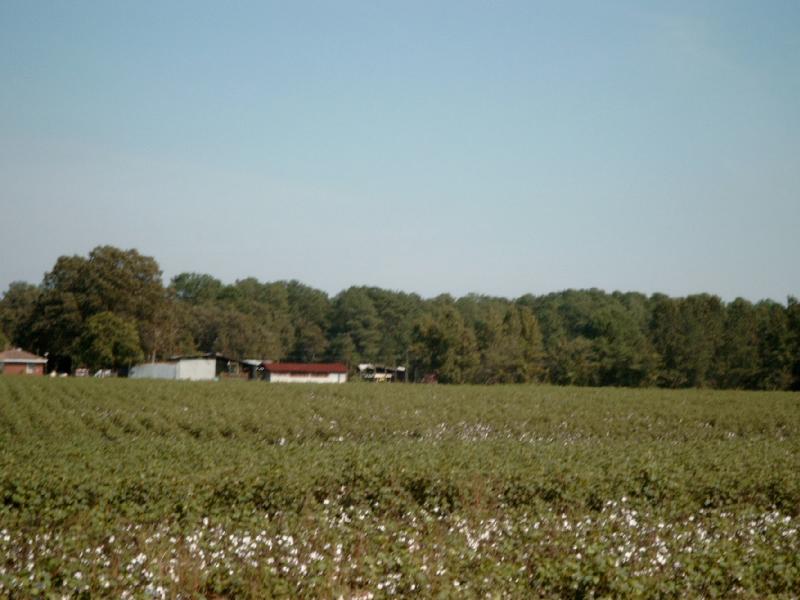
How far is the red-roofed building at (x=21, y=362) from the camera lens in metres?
89.2

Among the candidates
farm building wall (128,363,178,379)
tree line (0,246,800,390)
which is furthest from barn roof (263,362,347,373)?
farm building wall (128,363,178,379)

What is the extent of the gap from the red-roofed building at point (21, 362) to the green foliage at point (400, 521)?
7988 cm

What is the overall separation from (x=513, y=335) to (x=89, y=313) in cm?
4213

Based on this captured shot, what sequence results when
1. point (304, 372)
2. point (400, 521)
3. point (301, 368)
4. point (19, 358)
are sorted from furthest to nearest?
point (19, 358)
point (304, 372)
point (301, 368)
point (400, 521)

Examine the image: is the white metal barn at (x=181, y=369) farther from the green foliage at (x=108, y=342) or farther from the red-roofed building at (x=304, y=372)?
the red-roofed building at (x=304, y=372)

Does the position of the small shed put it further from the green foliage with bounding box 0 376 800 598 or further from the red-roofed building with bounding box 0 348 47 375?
the green foliage with bounding box 0 376 800 598

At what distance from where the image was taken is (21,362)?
298 ft

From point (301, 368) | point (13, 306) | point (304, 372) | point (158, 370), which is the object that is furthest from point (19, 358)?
point (13, 306)

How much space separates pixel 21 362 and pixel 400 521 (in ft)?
290

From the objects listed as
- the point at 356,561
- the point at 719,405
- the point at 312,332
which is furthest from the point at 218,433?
the point at 312,332

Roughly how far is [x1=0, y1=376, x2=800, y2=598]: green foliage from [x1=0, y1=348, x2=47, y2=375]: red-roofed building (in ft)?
262

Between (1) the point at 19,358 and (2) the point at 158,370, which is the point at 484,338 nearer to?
(2) the point at 158,370

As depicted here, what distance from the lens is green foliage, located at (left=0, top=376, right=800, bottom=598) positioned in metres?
8.41

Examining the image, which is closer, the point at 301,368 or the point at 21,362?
the point at 301,368
